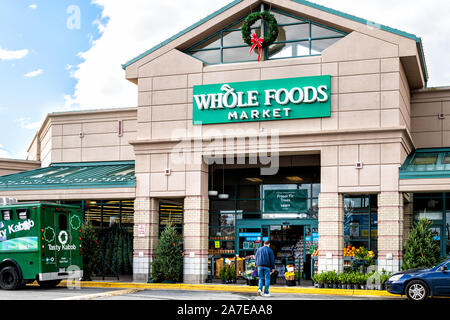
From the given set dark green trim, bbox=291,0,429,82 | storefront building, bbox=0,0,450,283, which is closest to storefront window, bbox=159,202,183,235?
storefront building, bbox=0,0,450,283

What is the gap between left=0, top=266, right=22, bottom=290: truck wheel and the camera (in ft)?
71.8

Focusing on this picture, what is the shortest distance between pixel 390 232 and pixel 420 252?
1.33 m

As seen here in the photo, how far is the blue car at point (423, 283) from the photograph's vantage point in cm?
1897

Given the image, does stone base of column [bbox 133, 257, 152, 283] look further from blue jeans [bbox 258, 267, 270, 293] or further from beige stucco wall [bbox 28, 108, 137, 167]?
blue jeans [bbox 258, 267, 270, 293]

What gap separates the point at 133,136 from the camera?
30969 millimetres

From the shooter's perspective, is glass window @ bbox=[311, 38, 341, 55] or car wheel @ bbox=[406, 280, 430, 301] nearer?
car wheel @ bbox=[406, 280, 430, 301]

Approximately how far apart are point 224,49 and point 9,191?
445 inches

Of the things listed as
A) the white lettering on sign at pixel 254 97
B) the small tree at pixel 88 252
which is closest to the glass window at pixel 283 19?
the white lettering on sign at pixel 254 97

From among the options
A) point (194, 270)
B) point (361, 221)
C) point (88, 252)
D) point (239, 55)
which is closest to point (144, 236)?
point (88, 252)

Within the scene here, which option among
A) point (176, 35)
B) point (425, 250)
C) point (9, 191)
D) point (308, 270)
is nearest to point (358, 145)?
point (425, 250)

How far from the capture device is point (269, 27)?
82.6ft

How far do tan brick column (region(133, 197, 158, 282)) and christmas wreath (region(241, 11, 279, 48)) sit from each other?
25.1 feet

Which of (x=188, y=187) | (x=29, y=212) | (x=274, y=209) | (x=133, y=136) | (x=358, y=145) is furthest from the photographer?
(x=133, y=136)

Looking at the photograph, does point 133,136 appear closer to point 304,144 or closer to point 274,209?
point 274,209
